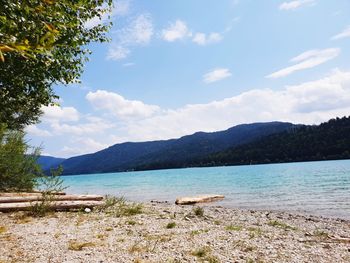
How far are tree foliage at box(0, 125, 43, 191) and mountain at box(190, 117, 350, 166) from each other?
138713mm

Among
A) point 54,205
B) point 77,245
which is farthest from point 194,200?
A: point 77,245

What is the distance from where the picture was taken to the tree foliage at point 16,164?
24156 millimetres

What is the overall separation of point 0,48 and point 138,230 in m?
10.8

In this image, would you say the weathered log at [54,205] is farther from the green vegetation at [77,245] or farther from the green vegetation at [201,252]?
the green vegetation at [201,252]

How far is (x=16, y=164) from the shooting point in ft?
81.1

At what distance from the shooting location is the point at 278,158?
168750 millimetres

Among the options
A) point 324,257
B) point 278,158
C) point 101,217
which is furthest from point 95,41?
point 278,158

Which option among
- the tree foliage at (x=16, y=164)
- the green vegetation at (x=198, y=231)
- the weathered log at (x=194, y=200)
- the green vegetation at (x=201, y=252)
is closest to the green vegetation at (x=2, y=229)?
the green vegetation at (x=198, y=231)

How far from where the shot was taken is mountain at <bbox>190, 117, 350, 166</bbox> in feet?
478

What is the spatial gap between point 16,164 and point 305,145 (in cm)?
15276

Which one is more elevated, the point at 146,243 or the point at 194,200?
the point at 146,243

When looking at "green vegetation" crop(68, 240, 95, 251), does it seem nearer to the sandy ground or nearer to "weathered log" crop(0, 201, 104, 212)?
the sandy ground

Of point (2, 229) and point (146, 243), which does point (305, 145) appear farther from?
point (2, 229)

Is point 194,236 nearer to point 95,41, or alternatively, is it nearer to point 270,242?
point 270,242
